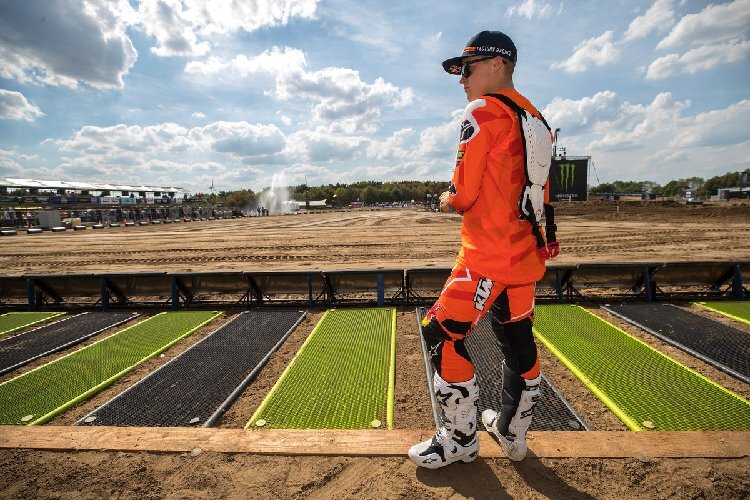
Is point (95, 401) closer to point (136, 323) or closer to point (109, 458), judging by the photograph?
point (109, 458)

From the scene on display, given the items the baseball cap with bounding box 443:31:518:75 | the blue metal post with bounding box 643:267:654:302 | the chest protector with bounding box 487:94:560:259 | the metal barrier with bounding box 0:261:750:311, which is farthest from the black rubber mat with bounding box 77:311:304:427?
the blue metal post with bounding box 643:267:654:302

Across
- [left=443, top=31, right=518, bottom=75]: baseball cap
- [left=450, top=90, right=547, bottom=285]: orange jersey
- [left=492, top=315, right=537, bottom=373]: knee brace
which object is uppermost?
[left=443, top=31, right=518, bottom=75]: baseball cap

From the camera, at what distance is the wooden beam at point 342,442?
2.32 metres

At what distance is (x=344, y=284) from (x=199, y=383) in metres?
3.60

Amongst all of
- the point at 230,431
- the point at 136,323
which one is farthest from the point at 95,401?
the point at 136,323

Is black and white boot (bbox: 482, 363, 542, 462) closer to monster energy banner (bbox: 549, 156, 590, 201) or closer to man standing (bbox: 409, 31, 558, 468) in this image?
man standing (bbox: 409, 31, 558, 468)

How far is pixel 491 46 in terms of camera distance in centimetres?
205

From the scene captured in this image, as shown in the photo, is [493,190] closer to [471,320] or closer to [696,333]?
[471,320]

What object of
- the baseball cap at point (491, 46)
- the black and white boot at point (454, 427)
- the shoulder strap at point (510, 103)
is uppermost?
the baseball cap at point (491, 46)

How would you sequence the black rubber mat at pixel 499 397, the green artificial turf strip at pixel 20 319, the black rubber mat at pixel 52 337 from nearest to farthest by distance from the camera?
the black rubber mat at pixel 499 397 < the black rubber mat at pixel 52 337 < the green artificial turf strip at pixel 20 319

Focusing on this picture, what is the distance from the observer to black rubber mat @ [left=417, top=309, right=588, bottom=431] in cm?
297

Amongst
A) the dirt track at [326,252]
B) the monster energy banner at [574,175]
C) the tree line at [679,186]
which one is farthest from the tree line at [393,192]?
the dirt track at [326,252]

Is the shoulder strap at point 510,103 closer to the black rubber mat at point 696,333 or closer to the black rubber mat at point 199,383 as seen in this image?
the black rubber mat at point 199,383

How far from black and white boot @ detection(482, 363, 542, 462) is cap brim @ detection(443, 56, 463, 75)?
73.6 inches
